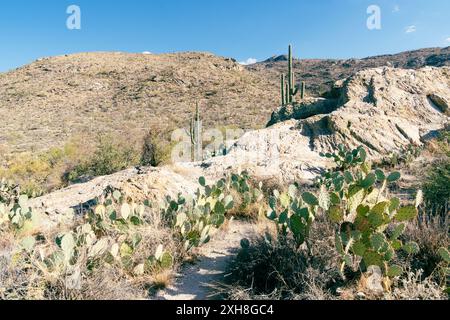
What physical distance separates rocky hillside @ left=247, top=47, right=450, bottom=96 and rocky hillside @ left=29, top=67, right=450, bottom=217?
28.1 metres

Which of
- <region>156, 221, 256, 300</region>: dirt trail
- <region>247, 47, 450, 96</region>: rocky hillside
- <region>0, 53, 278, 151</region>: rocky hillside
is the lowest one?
<region>156, 221, 256, 300</region>: dirt trail

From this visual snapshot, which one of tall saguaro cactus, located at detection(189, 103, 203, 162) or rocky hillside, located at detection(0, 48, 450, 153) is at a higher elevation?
rocky hillside, located at detection(0, 48, 450, 153)

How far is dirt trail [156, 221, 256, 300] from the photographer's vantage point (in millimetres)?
3127

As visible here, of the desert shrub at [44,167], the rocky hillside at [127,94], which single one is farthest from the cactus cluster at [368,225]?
the rocky hillside at [127,94]

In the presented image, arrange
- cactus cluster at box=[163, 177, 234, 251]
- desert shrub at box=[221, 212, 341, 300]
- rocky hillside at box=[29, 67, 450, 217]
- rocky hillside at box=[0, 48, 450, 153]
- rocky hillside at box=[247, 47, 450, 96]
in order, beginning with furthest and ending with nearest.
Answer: rocky hillside at box=[247, 47, 450, 96]
rocky hillside at box=[0, 48, 450, 153]
rocky hillside at box=[29, 67, 450, 217]
cactus cluster at box=[163, 177, 234, 251]
desert shrub at box=[221, 212, 341, 300]

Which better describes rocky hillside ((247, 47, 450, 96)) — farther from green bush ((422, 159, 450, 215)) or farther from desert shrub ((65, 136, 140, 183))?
green bush ((422, 159, 450, 215))

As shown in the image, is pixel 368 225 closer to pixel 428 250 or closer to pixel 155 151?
pixel 428 250

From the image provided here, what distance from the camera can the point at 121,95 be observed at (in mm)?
33688

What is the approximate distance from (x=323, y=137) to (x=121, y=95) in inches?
1086

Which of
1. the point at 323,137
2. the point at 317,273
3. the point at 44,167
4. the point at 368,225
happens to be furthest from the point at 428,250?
the point at 44,167

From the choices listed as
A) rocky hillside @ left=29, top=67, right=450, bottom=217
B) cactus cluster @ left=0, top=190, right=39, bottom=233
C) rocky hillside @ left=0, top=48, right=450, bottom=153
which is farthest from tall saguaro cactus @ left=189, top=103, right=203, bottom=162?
cactus cluster @ left=0, top=190, right=39, bottom=233

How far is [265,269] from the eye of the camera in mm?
3217

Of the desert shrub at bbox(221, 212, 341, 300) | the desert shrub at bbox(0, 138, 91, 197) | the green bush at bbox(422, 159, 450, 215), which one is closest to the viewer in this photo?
the desert shrub at bbox(221, 212, 341, 300)

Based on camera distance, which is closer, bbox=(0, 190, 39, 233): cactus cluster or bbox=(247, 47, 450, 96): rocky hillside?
bbox=(0, 190, 39, 233): cactus cluster
